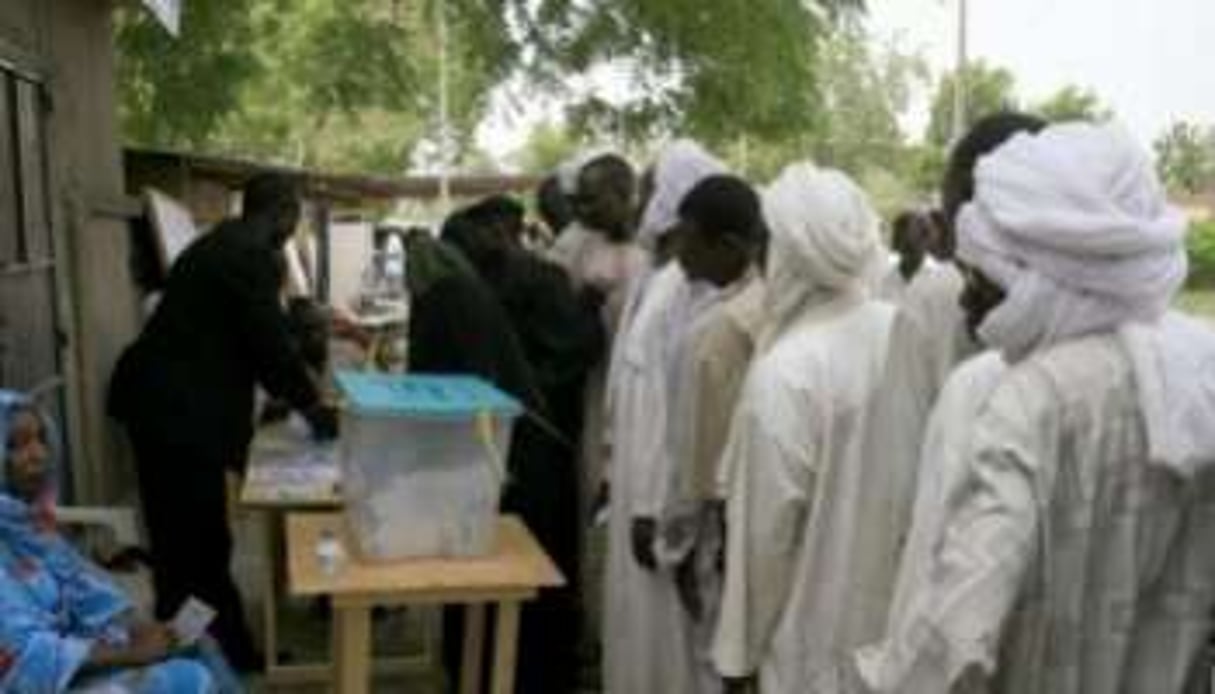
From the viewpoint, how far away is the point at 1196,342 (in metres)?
2.39

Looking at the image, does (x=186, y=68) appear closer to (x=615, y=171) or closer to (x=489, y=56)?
(x=489, y=56)

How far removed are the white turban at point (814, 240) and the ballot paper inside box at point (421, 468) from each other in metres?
0.81

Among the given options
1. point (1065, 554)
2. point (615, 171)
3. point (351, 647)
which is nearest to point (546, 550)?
point (615, 171)

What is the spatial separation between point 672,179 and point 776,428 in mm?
1605

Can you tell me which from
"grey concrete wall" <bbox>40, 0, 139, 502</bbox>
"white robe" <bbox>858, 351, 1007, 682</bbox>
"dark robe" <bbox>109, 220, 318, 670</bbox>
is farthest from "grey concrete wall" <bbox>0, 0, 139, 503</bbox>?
"white robe" <bbox>858, 351, 1007, 682</bbox>

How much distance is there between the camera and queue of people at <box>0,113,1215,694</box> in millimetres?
2303

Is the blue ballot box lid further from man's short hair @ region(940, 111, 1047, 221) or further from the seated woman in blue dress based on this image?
man's short hair @ region(940, 111, 1047, 221)

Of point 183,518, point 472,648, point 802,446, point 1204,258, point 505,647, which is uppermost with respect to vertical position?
point 802,446

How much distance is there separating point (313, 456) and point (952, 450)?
353 cm

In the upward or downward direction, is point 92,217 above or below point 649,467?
above

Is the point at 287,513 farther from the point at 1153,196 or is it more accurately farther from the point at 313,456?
the point at 1153,196

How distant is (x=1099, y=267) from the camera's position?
2303mm

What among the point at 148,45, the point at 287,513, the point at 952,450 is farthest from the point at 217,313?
the point at 148,45

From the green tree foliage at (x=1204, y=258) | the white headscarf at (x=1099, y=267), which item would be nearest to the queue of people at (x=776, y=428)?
the white headscarf at (x=1099, y=267)
